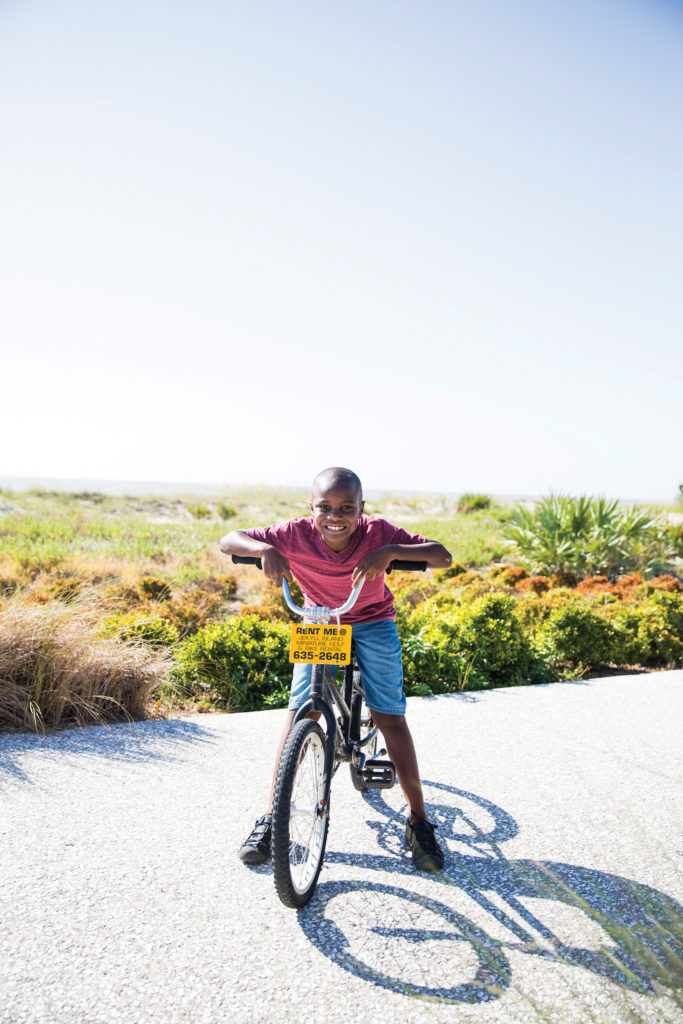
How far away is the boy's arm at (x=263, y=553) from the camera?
9.07 ft

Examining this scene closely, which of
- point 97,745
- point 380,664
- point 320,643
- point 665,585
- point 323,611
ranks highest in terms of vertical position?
point 323,611

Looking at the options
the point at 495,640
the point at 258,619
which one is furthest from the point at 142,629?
the point at 495,640

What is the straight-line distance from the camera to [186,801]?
12.4 ft

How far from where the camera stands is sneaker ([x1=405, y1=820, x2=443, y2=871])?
10.3 ft

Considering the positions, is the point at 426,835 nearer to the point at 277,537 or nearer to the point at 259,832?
the point at 259,832

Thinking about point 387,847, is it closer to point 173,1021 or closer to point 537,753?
point 173,1021

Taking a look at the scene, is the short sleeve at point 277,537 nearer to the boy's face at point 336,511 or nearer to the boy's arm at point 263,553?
the boy's arm at point 263,553

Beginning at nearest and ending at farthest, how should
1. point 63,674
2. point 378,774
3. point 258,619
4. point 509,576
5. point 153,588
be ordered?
point 378,774, point 63,674, point 258,619, point 153,588, point 509,576

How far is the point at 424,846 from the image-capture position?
10.4ft

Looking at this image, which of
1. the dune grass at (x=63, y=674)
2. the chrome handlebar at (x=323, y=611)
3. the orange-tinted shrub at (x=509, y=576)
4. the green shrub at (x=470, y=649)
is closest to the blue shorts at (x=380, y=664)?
the chrome handlebar at (x=323, y=611)

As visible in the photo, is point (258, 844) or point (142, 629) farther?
point (142, 629)

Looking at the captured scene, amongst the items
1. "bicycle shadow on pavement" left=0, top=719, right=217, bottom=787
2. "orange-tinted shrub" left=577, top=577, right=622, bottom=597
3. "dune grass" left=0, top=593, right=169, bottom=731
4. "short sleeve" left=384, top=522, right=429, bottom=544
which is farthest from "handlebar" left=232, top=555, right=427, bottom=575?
"orange-tinted shrub" left=577, top=577, right=622, bottom=597

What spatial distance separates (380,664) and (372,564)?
0.61 metres

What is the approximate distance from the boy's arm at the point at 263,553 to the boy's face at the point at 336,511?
22 centimetres
